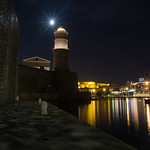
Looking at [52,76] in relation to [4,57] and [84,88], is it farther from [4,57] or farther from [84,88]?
[84,88]

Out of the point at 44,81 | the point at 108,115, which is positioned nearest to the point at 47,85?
the point at 44,81

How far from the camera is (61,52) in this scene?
144 feet

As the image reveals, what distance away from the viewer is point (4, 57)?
41.1 feet

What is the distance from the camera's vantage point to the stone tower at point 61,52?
43750mm

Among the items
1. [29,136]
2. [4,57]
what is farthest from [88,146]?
[4,57]

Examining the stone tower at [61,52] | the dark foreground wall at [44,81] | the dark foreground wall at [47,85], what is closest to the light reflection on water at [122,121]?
the dark foreground wall at [47,85]

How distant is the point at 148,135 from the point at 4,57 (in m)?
13.2

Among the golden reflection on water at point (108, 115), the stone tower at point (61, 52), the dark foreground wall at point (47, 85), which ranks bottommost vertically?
the golden reflection on water at point (108, 115)

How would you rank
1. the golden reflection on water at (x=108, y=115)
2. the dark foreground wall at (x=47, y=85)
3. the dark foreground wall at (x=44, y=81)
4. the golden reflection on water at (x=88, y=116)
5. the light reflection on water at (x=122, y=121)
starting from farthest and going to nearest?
1. the dark foreground wall at (x=44, y=81)
2. the dark foreground wall at (x=47, y=85)
3. the golden reflection on water at (x=88, y=116)
4. the golden reflection on water at (x=108, y=115)
5. the light reflection on water at (x=122, y=121)

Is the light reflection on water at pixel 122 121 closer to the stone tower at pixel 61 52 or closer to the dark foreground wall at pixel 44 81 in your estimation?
the dark foreground wall at pixel 44 81

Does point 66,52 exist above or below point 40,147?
above

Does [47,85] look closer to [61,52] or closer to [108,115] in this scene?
[61,52]

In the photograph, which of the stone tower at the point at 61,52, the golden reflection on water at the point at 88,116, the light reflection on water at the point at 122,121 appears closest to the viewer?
the light reflection on water at the point at 122,121

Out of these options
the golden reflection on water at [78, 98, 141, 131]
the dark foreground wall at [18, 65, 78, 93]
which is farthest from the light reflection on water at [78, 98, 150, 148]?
the dark foreground wall at [18, 65, 78, 93]
